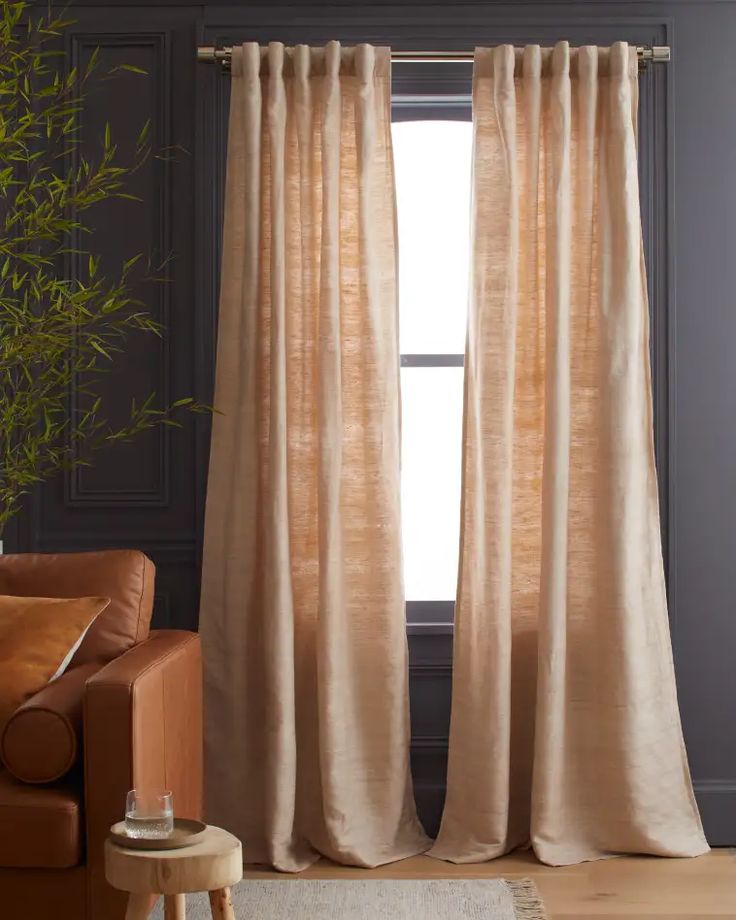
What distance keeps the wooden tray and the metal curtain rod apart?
2.35 meters

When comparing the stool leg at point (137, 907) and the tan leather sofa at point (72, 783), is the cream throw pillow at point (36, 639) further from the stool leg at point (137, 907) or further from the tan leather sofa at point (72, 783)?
the stool leg at point (137, 907)

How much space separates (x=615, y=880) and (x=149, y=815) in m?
1.59

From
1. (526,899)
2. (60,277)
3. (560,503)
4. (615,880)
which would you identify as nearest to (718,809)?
(615,880)

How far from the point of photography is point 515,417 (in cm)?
335

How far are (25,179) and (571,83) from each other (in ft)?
5.87

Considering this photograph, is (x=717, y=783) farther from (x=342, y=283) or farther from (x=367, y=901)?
(x=342, y=283)

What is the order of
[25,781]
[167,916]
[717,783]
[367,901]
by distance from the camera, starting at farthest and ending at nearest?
1. [717,783]
2. [367,901]
3. [25,781]
4. [167,916]

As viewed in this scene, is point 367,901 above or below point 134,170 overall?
below

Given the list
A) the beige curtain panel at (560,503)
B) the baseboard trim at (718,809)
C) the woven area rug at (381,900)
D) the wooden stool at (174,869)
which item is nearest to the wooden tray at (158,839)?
the wooden stool at (174,869)

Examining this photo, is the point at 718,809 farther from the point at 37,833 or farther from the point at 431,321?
the point at 37,833

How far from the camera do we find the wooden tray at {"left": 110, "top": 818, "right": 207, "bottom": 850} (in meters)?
2.04

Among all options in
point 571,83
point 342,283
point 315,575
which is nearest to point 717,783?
point 315,575

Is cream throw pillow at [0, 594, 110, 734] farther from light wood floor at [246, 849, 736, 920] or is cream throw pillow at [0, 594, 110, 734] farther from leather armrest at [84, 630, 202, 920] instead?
light wood floor at [246, 849, 736, 920]

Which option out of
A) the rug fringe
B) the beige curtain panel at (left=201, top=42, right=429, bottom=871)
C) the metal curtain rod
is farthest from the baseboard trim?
the metal curtain rod
